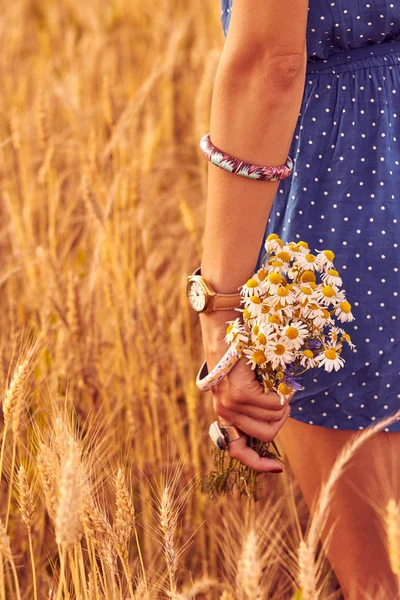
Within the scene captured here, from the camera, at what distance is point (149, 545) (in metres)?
1.55

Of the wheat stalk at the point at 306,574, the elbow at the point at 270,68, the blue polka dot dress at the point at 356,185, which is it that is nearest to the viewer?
the wheat stalk at the point at 306,574

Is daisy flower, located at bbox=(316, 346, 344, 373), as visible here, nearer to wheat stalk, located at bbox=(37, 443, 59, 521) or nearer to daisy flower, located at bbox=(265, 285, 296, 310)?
daisy flower, located at bbox=(265, 285, 296, 310)

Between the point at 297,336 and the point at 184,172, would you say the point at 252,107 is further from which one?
the point at 184,172

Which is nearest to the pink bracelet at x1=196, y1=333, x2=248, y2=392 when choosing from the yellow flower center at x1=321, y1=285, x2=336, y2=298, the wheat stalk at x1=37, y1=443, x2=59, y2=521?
the yellow flower center at x1=321, y1=285, x2=336, y2=298

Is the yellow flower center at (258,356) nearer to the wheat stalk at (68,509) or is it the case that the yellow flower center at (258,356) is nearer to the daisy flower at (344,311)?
the daisy flower at (344,311)

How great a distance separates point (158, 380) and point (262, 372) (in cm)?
81

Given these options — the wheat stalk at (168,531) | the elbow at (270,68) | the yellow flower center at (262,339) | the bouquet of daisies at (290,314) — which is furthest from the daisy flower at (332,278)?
the wheat stalk at (168,531)

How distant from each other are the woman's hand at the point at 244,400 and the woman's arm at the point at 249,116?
0.11 feet

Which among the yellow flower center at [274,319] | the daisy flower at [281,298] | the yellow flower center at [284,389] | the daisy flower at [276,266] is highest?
the daisy flower at [276,266]

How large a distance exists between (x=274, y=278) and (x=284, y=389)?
14 centimetres

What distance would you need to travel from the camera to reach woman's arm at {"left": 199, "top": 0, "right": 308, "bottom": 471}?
0.84 metres

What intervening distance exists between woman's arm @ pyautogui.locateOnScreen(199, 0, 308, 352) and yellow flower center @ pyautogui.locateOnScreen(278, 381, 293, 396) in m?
0.12

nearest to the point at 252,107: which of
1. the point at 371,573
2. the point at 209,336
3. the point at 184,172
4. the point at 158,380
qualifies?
the point at 209,336

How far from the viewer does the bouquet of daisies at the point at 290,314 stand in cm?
90
